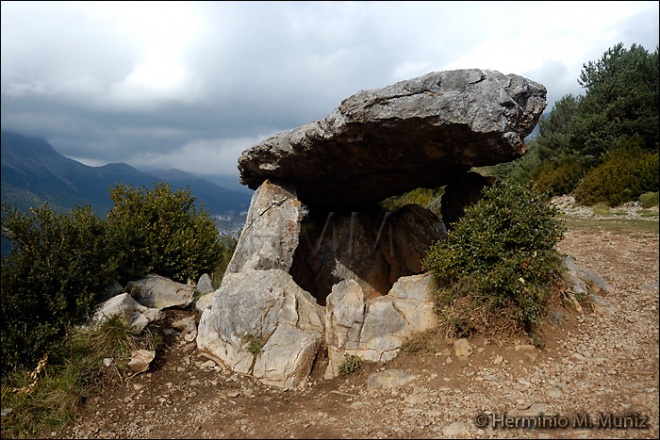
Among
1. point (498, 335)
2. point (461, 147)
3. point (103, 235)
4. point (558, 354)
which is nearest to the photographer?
point (558, 354)

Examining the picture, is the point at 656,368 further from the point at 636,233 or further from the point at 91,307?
the point at 91,307

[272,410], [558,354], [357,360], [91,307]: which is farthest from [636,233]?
[91,307]

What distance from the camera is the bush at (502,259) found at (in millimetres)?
5781

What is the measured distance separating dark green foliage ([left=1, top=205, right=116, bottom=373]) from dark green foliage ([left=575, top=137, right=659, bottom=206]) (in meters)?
9.64

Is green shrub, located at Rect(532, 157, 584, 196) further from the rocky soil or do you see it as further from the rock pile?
the rocky soil

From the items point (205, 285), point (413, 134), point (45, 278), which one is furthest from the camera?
point (205, 285)

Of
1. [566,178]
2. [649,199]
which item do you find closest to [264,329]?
[649,199]

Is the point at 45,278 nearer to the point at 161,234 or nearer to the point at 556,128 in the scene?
the point at 161,234

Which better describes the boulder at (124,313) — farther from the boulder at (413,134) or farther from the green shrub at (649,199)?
the green shrub at (649,199)

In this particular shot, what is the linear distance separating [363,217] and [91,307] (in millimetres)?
7529

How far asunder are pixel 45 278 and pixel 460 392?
6462 millimetres

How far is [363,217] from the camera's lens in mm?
12031

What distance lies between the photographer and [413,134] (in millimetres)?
7309

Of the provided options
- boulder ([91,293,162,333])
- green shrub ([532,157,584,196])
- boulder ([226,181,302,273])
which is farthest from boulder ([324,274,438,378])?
green shrub ([532,157,584,196])
